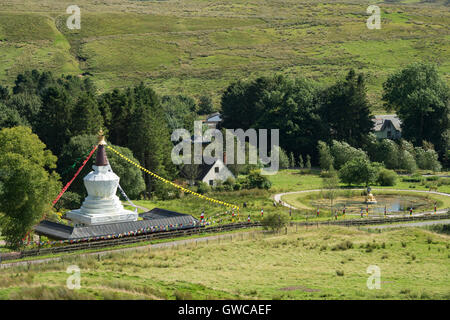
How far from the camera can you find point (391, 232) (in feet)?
197

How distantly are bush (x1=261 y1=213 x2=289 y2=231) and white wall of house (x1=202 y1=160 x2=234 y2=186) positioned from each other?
91.7 ft

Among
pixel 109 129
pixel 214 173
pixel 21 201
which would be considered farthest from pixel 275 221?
pixel 109 129

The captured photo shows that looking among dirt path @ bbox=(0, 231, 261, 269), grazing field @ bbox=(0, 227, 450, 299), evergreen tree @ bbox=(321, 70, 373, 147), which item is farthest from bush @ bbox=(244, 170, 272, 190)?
evergreen tree @ bbox=(321, 70, 373, 147)

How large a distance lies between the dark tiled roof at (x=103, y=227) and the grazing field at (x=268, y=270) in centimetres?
495

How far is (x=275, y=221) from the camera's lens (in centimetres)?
5950

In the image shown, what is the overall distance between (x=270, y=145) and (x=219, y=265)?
6805 centimetres

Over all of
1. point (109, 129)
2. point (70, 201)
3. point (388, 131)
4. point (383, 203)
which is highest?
point (109, 129)

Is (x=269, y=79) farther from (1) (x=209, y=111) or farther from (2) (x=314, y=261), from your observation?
(2) (x=314, y=261)

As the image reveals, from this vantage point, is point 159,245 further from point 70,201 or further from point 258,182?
point 258,182

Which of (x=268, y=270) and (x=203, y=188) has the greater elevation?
(x=203, y=188)

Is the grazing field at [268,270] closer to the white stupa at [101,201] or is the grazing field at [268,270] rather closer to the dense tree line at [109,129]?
the white stupa at [101,201]

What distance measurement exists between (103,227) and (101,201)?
3.16 m

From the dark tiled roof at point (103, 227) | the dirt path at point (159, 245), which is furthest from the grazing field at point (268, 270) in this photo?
the dark tiled roof at point (103, 227)
